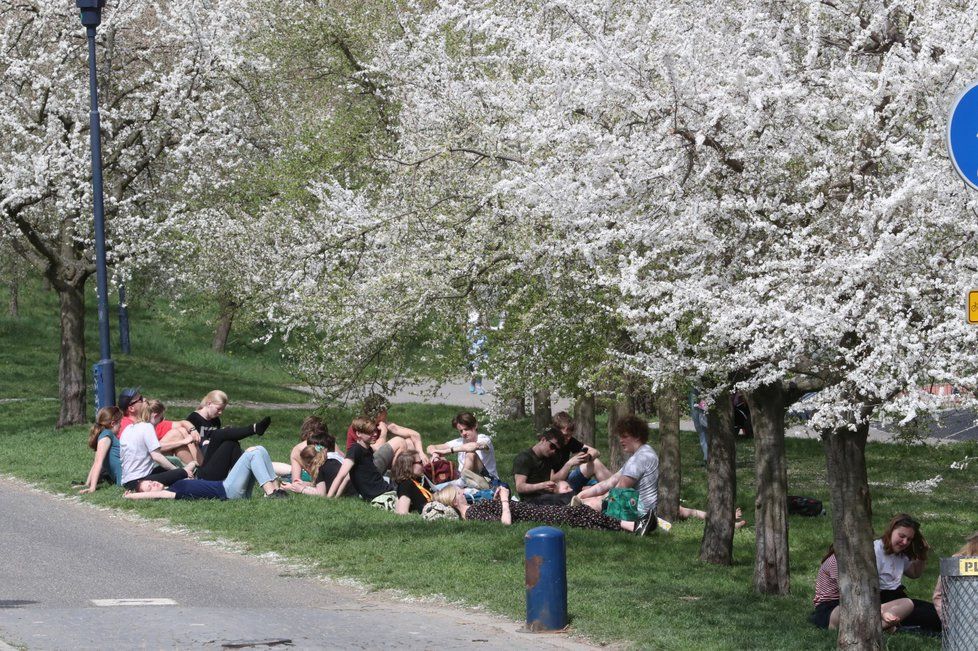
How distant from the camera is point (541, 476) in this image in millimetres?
16609

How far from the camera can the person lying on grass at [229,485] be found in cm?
1605

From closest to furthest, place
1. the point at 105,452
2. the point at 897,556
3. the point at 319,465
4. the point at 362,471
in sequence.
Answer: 1. the point at 897,556
2. the point at 362,471
3. the point at 105,452
4. the point at 319,465

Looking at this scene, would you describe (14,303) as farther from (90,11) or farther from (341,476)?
(341,476)

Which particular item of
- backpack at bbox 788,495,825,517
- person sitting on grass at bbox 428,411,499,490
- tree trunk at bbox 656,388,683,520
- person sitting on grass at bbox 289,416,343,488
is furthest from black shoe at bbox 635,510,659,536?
person sitting on grass at bbox 289,416,343,488

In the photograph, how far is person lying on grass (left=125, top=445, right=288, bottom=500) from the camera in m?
16.0

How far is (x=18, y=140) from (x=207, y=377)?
506 inches

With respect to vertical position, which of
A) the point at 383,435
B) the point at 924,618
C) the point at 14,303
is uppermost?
the point at 14,303

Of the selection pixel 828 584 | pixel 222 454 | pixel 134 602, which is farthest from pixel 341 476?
pixel 828 584

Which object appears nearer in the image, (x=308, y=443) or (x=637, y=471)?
(x=637, y=471)

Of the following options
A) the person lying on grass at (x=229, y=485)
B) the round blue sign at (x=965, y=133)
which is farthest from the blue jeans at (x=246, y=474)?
the round blue sign at (x=965, y=133)

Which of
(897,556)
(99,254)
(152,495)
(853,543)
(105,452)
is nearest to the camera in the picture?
(853,543)

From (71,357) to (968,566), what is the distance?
20.5 m

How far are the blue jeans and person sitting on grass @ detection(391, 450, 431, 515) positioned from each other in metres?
1.56

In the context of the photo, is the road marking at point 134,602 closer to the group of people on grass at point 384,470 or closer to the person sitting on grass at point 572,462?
the group of people on grass at point 384,470
